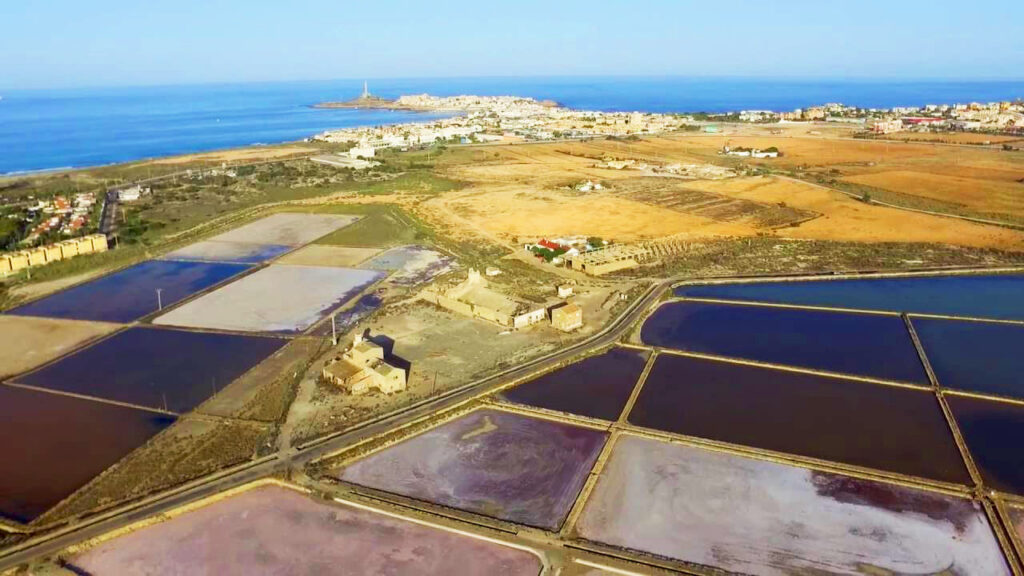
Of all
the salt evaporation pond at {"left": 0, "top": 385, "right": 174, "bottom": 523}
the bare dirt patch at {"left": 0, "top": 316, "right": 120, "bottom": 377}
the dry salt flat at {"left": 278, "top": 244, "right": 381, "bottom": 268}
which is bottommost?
the salt evaporation pond at {"left": 0, "top": 385, "right": 174, "bottom": 523}

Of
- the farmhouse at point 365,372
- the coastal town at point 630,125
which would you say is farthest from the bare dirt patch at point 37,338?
the coastal town at point 630,125

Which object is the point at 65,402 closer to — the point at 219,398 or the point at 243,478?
the point at 219,398

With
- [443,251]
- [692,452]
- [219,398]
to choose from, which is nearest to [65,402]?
[219,398]

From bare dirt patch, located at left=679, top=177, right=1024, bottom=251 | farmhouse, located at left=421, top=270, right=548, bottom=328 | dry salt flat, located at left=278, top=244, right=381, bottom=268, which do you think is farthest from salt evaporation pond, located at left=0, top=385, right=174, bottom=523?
bare dirt patch, located at left=679, top=177, right=1024, bottom=251

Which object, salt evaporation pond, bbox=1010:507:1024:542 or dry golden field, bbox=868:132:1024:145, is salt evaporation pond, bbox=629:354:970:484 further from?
dry golden field, bbox=868:132:1024:145

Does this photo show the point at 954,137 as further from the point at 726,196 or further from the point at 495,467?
the point at 495,467

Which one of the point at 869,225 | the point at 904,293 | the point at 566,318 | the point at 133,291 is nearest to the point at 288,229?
the point at 133,291
